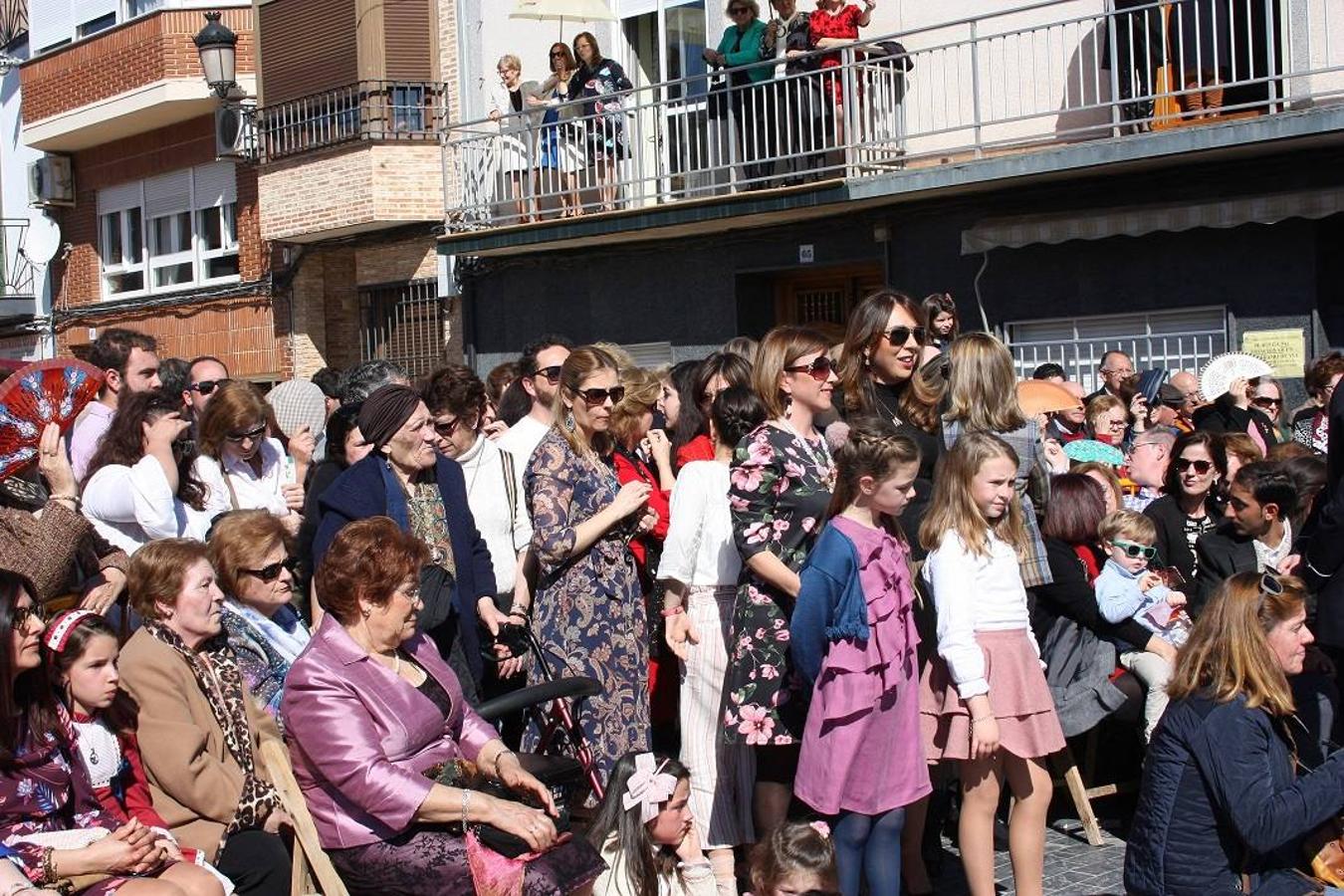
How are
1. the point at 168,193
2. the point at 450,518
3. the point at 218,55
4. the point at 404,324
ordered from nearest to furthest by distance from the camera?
the point at 450,518, the point at 404,324, the point at 218,55, the point at 168,193

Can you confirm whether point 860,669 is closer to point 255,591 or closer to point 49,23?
point 255,591

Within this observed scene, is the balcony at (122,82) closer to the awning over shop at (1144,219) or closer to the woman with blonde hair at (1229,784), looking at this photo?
A: the awning over shop at (1144,219)

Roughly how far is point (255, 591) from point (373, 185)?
13.5 m

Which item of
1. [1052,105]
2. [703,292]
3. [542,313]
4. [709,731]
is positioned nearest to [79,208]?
[542,313]

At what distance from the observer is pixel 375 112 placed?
18859mm

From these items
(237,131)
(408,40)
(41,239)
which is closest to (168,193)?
(237,131)

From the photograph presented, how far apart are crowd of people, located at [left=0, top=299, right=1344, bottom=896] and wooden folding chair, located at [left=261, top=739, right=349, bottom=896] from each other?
99mm

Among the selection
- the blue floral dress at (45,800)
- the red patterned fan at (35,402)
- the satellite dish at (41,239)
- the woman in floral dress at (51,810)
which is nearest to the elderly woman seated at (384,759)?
the woman in floral dress at (51,810)

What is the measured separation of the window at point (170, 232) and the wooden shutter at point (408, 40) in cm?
409

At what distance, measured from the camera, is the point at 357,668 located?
4.76m

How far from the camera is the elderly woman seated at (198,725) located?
500 cm

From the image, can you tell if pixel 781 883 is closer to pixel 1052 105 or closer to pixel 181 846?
pixel 181 846

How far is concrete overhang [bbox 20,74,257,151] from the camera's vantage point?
2144cm

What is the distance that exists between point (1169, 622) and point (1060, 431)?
2.42 m
